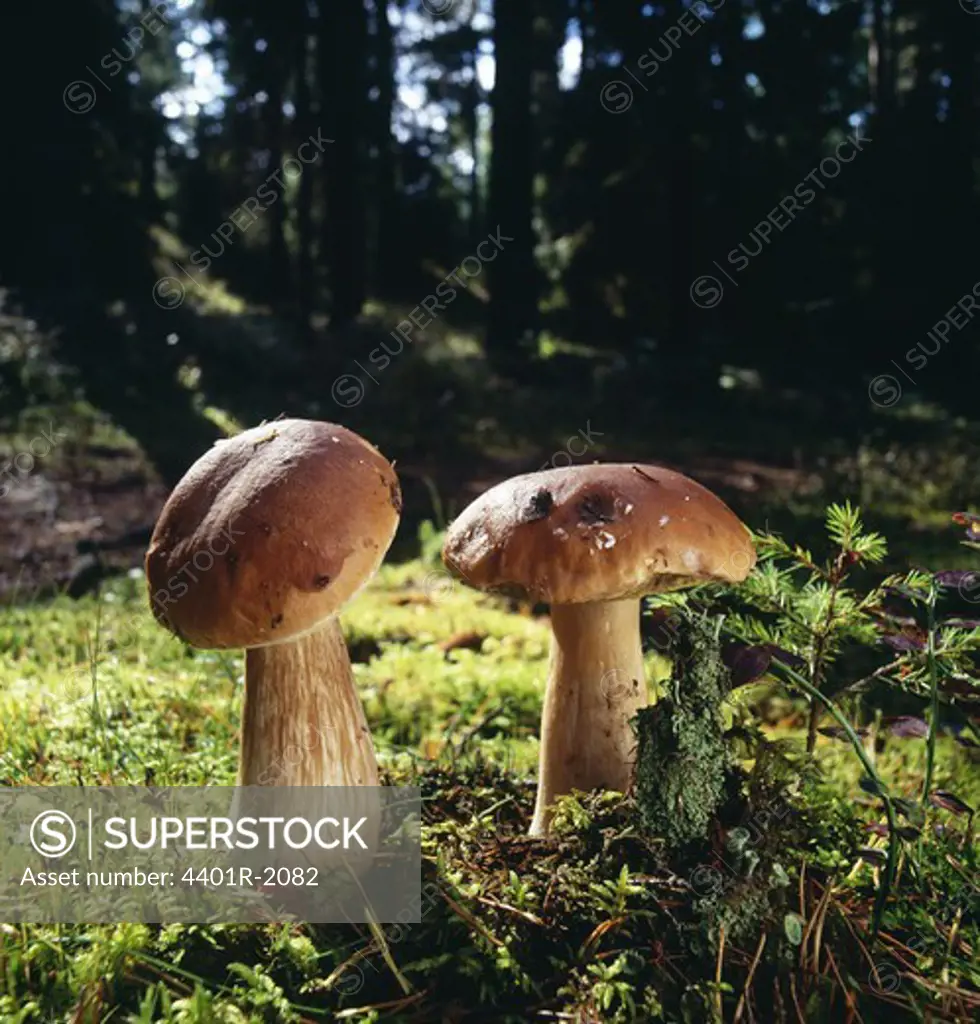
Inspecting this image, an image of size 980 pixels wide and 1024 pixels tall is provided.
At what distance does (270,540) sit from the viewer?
190 cm

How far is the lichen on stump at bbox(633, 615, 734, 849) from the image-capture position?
6.51ft

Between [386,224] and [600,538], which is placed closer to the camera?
[600,538]

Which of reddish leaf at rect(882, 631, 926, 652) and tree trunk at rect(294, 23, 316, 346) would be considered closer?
reddish leaf at rect(882, 631, 926, 652)

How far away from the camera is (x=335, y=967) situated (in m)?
1.91

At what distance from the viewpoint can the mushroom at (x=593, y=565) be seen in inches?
79.8

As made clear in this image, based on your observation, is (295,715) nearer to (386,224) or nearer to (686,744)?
(686,744)

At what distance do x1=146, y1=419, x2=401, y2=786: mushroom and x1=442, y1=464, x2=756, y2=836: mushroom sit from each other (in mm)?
296

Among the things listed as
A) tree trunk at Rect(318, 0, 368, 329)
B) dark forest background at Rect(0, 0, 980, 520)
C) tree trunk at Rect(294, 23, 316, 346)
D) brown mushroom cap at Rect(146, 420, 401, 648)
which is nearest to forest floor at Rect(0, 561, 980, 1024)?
brown mushroom cap at Rect(146, 420, 401, 648)

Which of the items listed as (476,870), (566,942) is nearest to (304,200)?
(476,870)

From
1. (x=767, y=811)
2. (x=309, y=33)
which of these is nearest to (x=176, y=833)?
(x=767, y=811)

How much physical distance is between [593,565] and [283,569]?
730 mm

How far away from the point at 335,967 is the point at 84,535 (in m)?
A: 6.51

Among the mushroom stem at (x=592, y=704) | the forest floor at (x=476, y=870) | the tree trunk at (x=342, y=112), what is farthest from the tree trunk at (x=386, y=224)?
the mushroom stem at (x=592, y=704)

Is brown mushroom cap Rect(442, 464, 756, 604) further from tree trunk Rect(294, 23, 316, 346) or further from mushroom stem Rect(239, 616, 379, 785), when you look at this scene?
tree trunk Rect(294, 23, 316, 346)
